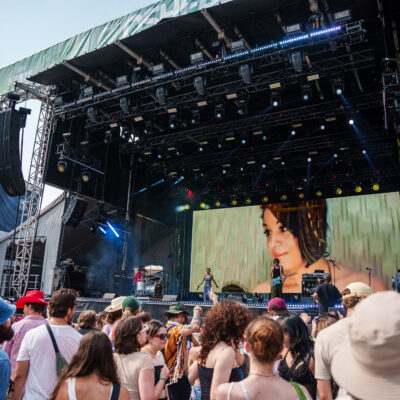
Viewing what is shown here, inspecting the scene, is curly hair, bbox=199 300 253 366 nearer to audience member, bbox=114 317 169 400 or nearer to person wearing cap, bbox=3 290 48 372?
audience member, bbox=114 317 169 400

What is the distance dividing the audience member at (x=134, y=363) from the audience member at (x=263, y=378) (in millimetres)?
758

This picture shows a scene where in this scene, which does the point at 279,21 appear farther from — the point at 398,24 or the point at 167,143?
the point at 167,143

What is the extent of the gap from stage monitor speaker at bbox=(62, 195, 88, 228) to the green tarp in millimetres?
4306

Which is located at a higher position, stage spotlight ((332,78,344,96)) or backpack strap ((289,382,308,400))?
stage spotlight ((332,78,344,96))

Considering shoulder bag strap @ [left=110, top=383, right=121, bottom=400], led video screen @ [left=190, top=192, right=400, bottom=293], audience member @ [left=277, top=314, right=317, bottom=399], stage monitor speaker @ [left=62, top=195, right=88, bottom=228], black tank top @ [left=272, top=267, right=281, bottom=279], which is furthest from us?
led video screen @ [left=190, top=192, right=400, bottom=293]

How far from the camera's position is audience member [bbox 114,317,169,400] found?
7.55ft

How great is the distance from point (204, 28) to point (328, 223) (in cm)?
918

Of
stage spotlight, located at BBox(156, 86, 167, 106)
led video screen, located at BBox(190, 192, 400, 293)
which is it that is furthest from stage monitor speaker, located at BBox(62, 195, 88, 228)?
led video screen, located at BBox(190, 192, 400, 293)

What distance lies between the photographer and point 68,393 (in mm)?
1730

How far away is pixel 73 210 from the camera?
516 inches

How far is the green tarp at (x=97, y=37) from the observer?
952cm

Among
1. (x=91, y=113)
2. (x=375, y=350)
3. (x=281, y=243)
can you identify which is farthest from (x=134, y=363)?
(x=281, y=243)

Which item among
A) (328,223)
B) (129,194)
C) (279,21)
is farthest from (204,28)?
(328,223)

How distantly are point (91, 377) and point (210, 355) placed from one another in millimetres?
801
